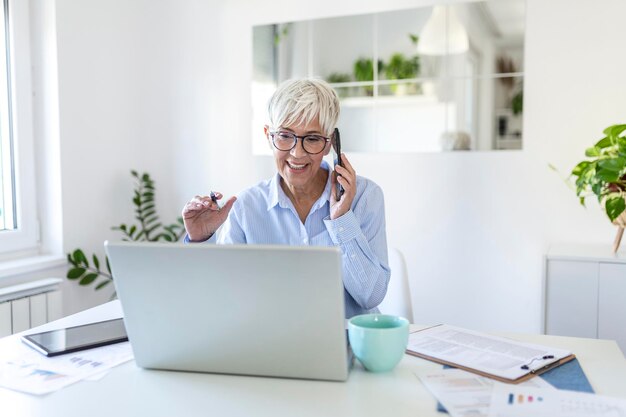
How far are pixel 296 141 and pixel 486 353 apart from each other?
0.83 m

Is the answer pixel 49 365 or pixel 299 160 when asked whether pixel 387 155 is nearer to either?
pixel 299 160

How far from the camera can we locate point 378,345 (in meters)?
1.14

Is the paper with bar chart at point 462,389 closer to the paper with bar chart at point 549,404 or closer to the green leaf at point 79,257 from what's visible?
the paper with bar chart at point 549,404

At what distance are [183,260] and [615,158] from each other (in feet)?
6.07

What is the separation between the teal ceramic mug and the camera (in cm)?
114

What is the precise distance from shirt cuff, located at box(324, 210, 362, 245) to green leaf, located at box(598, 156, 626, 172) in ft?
3.77

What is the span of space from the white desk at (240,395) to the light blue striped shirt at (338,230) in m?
0.43

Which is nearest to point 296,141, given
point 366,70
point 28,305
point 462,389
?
point 462,389

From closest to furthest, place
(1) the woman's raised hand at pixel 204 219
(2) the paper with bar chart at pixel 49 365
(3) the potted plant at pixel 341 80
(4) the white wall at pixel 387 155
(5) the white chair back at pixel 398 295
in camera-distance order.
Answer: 1. (2) the paper with bar chart at pixel 49 365
2. (1) the woman's raised hand at pixel 204 219
3. (5) the white chair back at pixel 398 295
4. (4) the white wall at pixel 387 155
5. (3) the potted plant at pixel 341 80

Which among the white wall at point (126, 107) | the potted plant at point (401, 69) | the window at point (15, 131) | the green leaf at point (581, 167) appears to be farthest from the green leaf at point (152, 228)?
the green leaf at point (581, 167)

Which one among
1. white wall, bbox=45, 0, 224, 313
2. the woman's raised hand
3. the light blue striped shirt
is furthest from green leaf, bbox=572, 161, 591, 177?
white wall, bbox=45, 0, 224, 313

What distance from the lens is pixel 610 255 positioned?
2436 millimetres

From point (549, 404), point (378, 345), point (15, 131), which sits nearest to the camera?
point (549, 404)

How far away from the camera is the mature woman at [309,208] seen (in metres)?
1.65
